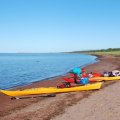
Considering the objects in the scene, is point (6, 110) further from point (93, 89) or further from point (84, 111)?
point (93, 89)

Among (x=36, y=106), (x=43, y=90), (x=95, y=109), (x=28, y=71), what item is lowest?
(x=28, y=71)

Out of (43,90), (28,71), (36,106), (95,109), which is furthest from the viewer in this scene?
(28,71)

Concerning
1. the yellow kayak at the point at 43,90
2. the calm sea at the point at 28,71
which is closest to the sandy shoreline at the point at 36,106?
the yellow kayak at the point at 43,90

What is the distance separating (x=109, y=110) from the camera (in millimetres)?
14703

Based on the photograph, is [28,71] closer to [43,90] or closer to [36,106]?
[43,90]

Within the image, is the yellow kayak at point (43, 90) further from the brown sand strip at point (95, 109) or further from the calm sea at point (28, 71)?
the calm sea at point (28, 71)

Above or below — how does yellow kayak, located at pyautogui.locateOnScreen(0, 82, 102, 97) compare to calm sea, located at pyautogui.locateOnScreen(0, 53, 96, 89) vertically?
above

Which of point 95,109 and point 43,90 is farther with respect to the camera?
point 43,90

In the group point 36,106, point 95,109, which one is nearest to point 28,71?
point 36,106

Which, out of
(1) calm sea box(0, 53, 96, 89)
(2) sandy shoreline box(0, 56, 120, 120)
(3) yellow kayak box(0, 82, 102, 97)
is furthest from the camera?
(1) calm sea box(0, 53, 96, 89)

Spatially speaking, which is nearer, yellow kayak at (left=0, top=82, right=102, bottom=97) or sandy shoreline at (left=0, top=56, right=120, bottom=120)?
sandy shoreline at (left=0, top=56, right=120, bottom=120)

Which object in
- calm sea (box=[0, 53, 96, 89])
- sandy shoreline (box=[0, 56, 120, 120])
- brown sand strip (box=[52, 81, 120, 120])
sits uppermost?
brown sand strip (box=[52, 81, 120, 120])

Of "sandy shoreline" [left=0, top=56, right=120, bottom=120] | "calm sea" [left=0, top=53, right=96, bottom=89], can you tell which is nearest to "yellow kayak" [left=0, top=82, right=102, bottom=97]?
"sandy shoreline" [left=0, top=56, right=120, bottom=120]

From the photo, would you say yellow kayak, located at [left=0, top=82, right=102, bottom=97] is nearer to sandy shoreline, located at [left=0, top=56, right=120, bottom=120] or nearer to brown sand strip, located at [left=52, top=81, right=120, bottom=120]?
sandy shoreline, located at [left=0, top=56, right=120, bottom=120]
